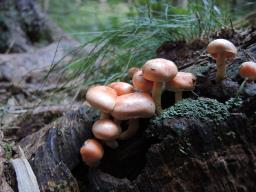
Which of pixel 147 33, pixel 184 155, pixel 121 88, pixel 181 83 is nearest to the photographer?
pixel 184 155

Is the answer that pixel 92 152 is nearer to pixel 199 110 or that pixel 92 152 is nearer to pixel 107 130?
pixel 107 130

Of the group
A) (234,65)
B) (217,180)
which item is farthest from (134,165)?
(234,65)

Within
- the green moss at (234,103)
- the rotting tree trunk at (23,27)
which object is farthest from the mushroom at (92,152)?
the rotting tree trunk at (23,27)

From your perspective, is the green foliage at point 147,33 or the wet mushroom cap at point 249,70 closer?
the wet mushroom cap at point 249,70

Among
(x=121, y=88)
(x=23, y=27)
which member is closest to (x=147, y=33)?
(x=121, y=88)

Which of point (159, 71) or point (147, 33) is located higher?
point (159, 71)

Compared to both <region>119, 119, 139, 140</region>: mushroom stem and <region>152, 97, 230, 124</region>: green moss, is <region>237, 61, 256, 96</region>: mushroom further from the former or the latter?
<region>119, 119, 139, 140</region>: mushroom stem

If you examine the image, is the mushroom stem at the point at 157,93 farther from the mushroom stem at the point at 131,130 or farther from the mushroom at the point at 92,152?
the mushroom at the point at 92,152

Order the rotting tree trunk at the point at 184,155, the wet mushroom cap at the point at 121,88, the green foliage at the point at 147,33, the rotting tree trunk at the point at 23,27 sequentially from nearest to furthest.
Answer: the rotting tree trunk at the point at 184,155, the wet mushroom cap at the point at 121,88, the green foliage at the point at 147,33, the rotting tree trunk at the point at 23,27
